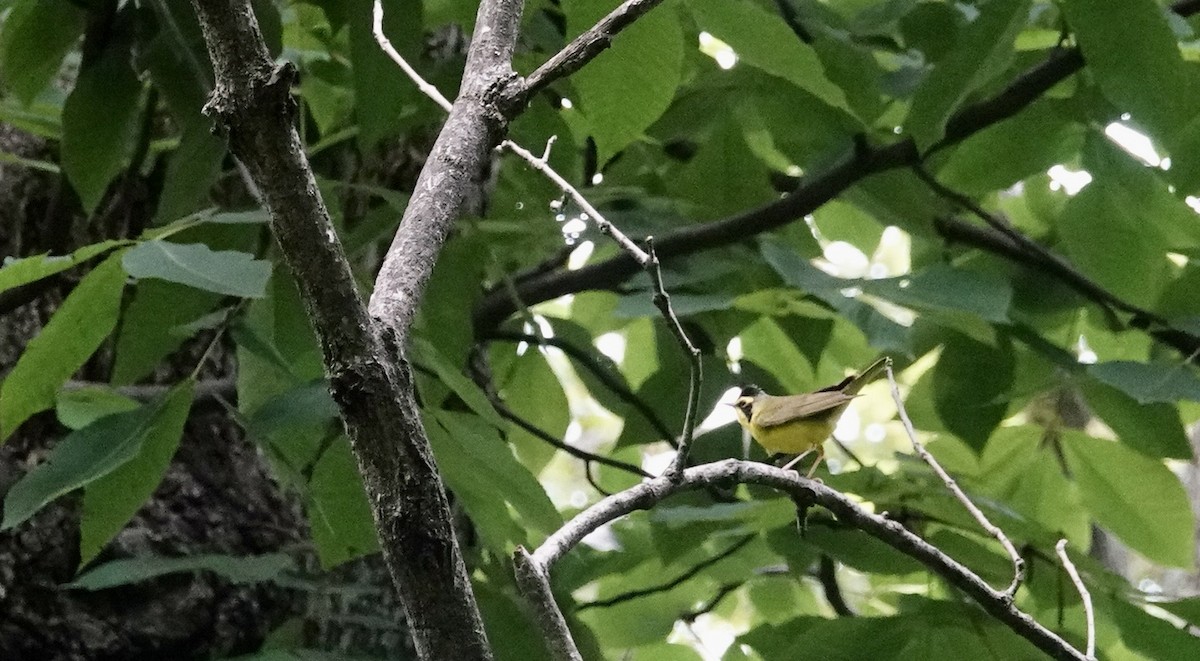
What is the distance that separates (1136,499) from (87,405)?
5.14 feet

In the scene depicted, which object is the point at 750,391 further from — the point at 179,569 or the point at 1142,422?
the point at 179,569

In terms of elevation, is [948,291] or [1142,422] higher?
[948,291]

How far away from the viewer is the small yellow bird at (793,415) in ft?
6.07

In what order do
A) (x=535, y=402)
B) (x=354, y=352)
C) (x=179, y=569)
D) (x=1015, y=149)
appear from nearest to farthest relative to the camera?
(x=354, y=352) → (x=179, y=569) → (x=1015, y=149) → (x=535, y=402)

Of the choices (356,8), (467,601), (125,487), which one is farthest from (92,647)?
(467,601)

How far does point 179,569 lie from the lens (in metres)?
1.47

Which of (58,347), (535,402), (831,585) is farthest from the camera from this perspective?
(535,402)

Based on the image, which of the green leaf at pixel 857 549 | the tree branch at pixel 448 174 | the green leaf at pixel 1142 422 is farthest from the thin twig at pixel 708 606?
the tree branch at pixel 448 174

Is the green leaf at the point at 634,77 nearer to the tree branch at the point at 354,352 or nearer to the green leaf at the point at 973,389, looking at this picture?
the tree branch at the point at 354,352

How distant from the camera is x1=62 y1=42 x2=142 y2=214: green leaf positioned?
152 centimetres

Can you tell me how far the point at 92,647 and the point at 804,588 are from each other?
1362 mm

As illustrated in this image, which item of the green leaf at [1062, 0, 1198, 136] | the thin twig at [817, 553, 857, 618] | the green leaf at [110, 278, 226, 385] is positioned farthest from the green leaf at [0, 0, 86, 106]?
the thin twig at [817, 553, 857, 618]

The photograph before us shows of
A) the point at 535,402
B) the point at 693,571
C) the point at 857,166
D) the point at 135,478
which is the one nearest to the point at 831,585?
the point at 693,571

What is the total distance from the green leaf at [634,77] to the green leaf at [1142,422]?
0.90m
